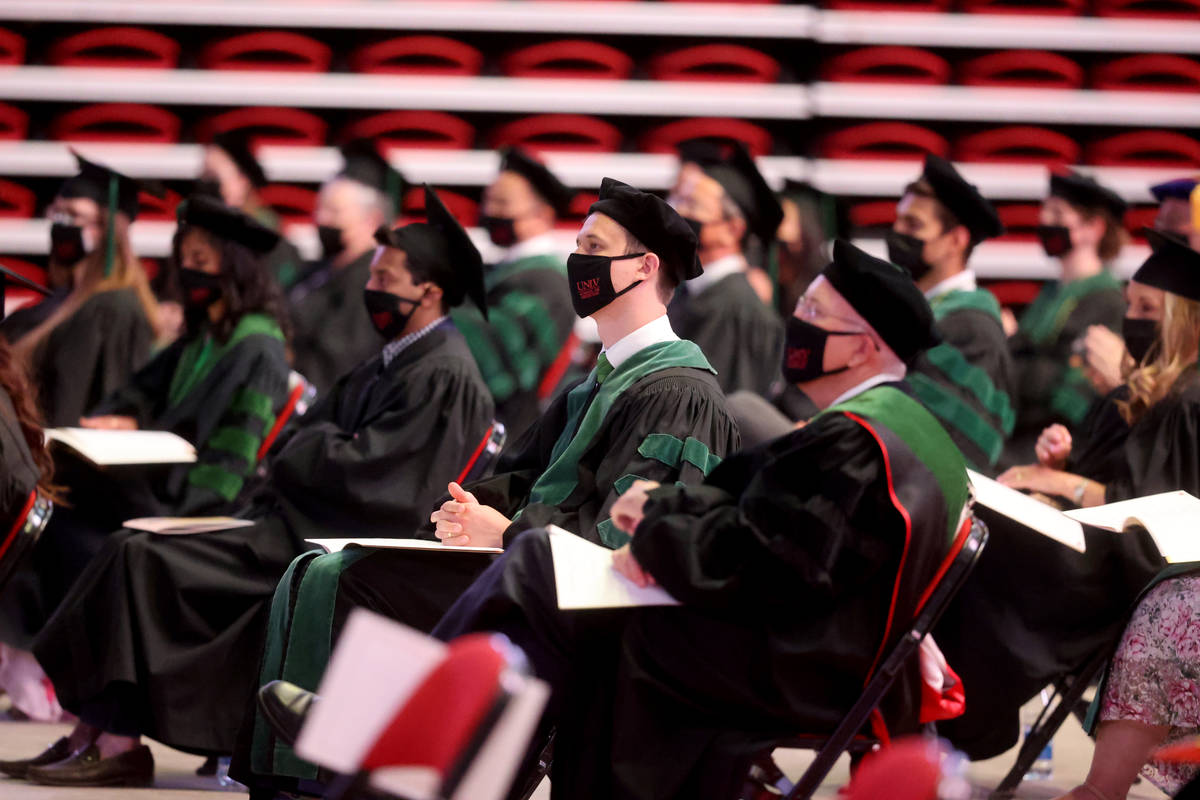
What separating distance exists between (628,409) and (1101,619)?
1.24 meters

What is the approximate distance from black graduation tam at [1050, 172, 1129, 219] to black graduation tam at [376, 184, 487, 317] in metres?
3.11

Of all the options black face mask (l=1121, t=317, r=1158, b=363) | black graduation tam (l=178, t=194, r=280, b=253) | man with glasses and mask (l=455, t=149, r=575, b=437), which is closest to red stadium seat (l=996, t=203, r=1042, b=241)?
man with glasses and mask (l=455, t=149, r=575, b=437)

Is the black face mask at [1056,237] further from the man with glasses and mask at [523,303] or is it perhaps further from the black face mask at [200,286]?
the black face mask at [200,286]

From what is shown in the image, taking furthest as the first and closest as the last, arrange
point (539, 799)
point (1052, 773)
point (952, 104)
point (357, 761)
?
point (952, 104) < point (1052, 773) < point (539, 799) < point (357, 761)

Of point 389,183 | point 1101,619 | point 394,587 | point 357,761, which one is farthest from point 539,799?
point 389,183

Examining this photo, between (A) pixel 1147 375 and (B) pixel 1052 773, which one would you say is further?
(B) pixel 1052 773

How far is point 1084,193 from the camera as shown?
645cm

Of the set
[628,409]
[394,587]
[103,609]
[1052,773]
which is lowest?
[1052,773]

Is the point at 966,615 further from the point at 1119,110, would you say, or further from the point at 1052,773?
the point at 1119,110

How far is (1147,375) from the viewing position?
3994 mm

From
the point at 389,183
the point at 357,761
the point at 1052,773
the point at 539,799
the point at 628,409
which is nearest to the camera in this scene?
the point at 357,761

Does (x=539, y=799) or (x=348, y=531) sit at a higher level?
(x=348, y=531)

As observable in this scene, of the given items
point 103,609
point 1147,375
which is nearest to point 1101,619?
point 1147,375

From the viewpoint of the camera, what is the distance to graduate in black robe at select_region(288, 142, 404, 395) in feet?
23.8
